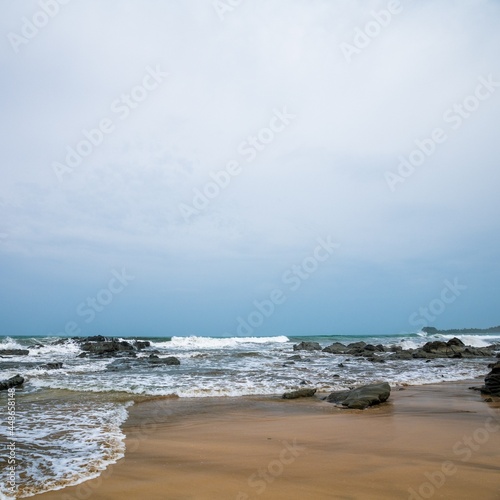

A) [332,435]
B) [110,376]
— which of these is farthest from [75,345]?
[332,435]

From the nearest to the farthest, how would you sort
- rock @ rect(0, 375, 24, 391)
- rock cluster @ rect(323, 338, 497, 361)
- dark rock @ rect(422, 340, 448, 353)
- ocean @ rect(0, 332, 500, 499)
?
ocean @ rect(0, 332, 500, 499) < rock @ rect(0, 375, 24, 391) < rock cluster @ rect(323, 338, 497, 361) < dark rock @ rect(422, 340, 448, 353)

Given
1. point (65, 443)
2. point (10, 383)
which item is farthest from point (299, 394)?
point (10, 383)

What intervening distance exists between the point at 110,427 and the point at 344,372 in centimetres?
1348

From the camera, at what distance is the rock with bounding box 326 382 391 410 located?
10188 mm

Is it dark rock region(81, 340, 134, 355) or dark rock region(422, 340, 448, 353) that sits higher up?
dark rock region(81, 340, 134, 355)

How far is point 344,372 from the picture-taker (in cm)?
1925

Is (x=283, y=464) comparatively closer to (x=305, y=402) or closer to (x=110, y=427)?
(x=110, y=427)

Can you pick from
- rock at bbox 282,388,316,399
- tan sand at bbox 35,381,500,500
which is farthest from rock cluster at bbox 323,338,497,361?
tan sand at bbox 35,381,500,500

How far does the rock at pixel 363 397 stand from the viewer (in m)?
10.2

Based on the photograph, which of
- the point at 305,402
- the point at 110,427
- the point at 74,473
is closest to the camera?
the point at 74,473

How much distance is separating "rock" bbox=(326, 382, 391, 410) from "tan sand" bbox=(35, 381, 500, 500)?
13.0 inches

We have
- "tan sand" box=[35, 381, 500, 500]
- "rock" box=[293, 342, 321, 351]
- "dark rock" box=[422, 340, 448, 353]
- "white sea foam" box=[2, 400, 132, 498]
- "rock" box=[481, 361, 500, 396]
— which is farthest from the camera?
"rock" box=[293, 342, 321, 351]

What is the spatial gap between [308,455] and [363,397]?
492cm

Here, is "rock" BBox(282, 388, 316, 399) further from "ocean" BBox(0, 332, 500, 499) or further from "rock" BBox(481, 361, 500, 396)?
"rock" BBox(481, 361, 500, 396)
